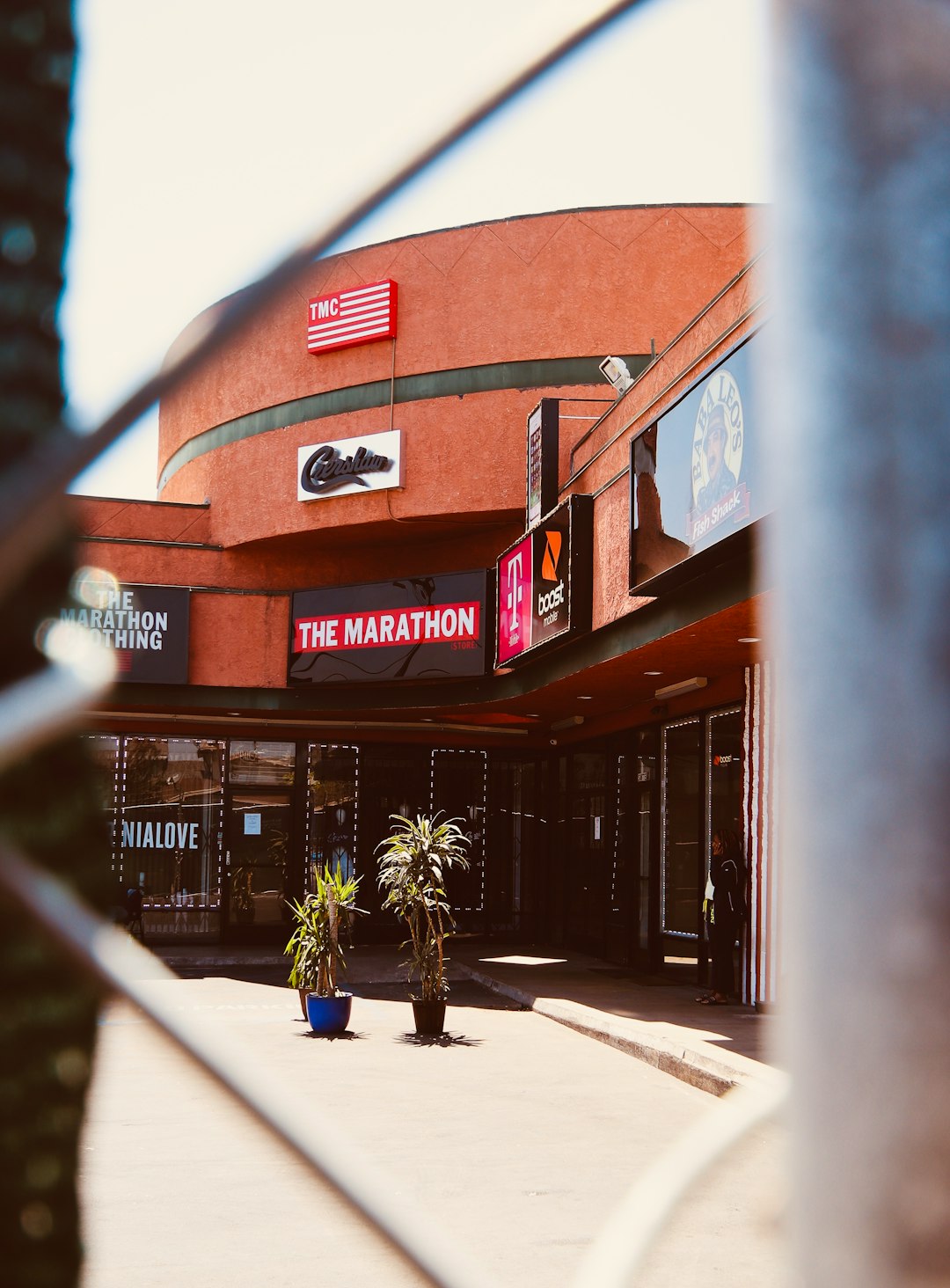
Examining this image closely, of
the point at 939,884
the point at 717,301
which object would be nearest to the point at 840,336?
the point at 939,884

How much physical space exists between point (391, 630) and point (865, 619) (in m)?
16.6

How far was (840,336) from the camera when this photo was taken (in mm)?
501

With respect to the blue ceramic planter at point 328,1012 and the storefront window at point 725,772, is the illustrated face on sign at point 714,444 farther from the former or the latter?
the blue ceramic planter at point 328,1012

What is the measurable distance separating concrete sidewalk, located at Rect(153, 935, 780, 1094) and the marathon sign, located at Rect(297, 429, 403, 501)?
6.81 metres

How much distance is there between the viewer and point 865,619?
1.58ft

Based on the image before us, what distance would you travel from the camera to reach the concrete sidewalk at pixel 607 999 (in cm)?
Result: 918

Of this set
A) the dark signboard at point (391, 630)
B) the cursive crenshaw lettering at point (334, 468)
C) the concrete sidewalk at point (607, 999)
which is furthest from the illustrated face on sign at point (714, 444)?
the cursive crenshaw lettering at point (334, 468)

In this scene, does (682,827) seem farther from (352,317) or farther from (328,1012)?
(352,317)

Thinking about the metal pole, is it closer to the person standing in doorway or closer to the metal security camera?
the person standing in doorway

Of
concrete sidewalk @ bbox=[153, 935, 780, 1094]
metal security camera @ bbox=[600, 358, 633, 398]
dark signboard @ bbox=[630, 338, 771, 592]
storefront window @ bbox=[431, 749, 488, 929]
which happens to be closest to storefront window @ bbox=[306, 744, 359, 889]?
storefront window @ bbox=[431, 749, 488, 929]

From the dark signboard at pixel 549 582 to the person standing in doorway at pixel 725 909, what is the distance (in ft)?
8.55

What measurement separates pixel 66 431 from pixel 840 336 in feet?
1.23

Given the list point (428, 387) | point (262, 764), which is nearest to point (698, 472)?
point (428, 387)

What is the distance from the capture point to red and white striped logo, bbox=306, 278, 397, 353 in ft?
59.4
